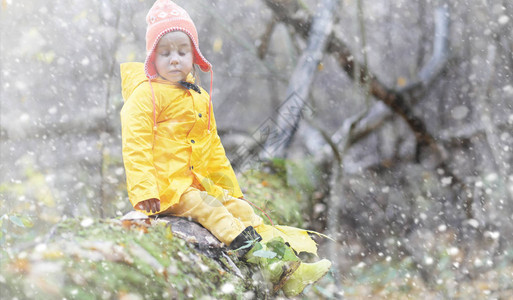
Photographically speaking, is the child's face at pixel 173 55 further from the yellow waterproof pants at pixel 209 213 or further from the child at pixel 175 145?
the yellow waterproof pants at pixel 209 213

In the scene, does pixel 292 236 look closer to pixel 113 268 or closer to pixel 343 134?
pixel 113 268

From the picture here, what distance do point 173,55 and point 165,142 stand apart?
45 centimetres

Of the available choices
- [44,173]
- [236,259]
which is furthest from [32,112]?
[236,259]

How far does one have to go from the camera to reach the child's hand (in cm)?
199

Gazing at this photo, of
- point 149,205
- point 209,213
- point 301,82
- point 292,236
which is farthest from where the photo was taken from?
point 301,82

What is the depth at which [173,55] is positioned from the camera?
7.14 feet

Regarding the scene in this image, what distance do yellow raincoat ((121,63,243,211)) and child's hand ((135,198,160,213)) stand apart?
37mm

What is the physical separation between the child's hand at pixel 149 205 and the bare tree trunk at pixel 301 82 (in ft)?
8.72

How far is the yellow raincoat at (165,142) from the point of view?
2.03 m

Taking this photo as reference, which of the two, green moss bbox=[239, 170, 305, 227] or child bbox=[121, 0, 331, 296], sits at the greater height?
child bbox=[121, 0, 331, 296]

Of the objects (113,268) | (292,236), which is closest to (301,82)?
(292,236)

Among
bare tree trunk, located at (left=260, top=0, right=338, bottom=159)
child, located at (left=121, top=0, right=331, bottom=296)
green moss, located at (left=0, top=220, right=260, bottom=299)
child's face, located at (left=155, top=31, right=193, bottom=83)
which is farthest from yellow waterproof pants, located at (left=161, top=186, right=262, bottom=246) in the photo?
bare tree trunk, located at (left=260, top=0, right=338, bottom=159)

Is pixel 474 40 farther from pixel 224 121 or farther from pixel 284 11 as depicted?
pixel 224 121

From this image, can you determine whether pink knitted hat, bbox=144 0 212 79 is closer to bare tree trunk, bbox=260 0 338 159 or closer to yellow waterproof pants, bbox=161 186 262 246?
yellow waterproof pants, bbox=161 186 262 246
